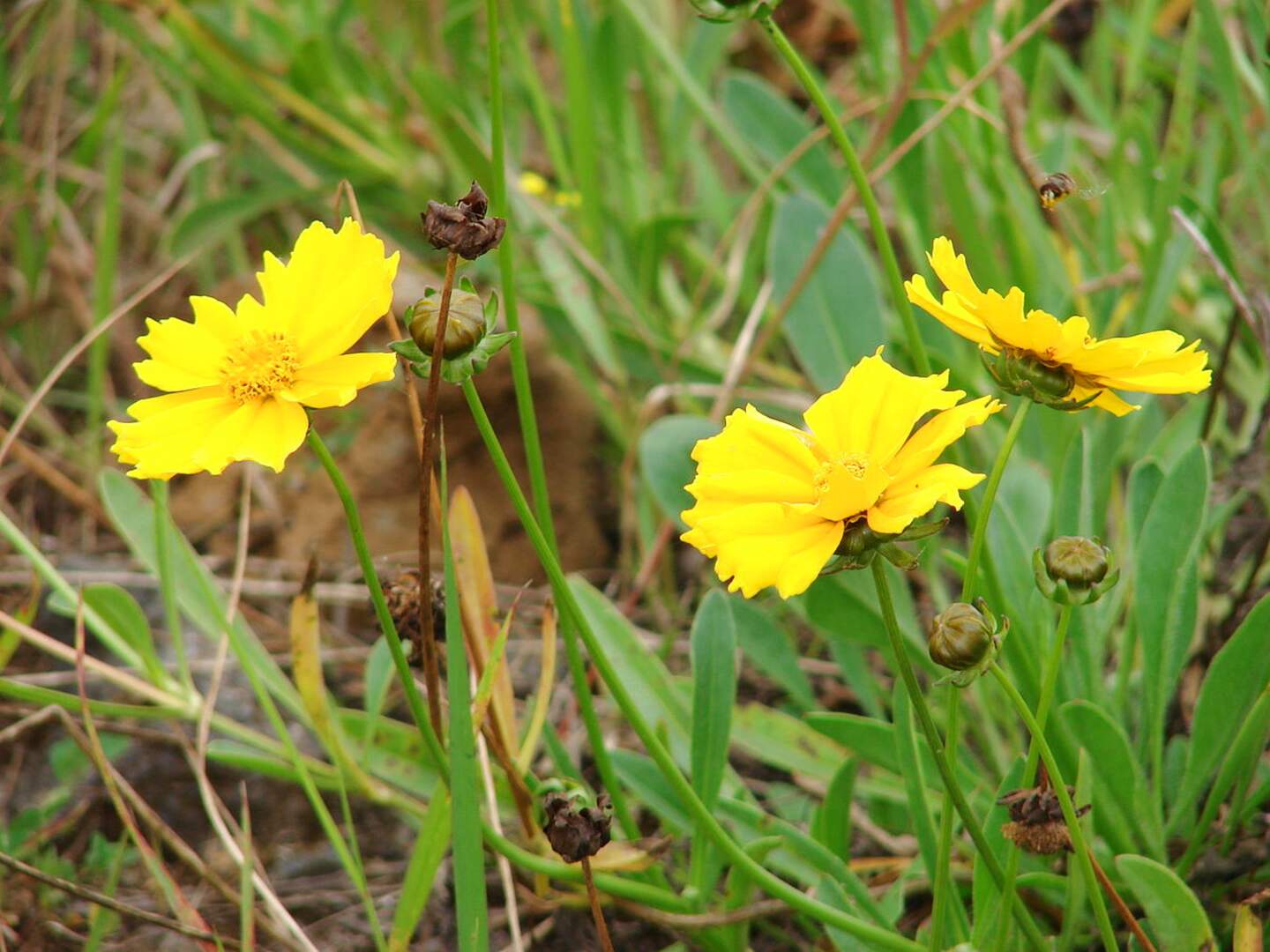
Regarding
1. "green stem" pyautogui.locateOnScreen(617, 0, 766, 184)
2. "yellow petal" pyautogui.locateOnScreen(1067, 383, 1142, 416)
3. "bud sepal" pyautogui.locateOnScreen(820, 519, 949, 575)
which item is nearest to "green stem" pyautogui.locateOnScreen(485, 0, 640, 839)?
"bud sepal" pyautogui.locateOnScreen(820, 519, 949, 575)

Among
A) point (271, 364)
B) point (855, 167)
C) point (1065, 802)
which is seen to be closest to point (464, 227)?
point (271, 364)

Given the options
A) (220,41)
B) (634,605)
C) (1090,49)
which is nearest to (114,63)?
(220,41)

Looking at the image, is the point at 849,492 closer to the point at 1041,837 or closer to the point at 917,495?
the point at 917,495

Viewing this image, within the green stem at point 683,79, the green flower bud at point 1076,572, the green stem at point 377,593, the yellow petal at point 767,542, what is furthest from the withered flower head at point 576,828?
the green stem at point 683,79

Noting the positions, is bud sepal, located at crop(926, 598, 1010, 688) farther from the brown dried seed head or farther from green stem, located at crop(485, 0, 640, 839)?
green stem, located at crop(485, 0, 640, 839)

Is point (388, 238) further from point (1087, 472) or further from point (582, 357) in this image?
point (1087, 472)

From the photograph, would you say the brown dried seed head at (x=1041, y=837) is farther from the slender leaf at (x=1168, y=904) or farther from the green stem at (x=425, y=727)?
the green stem at (x=425, y=727)

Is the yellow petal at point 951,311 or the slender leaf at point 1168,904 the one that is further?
the slender leaf at point 1168,904
